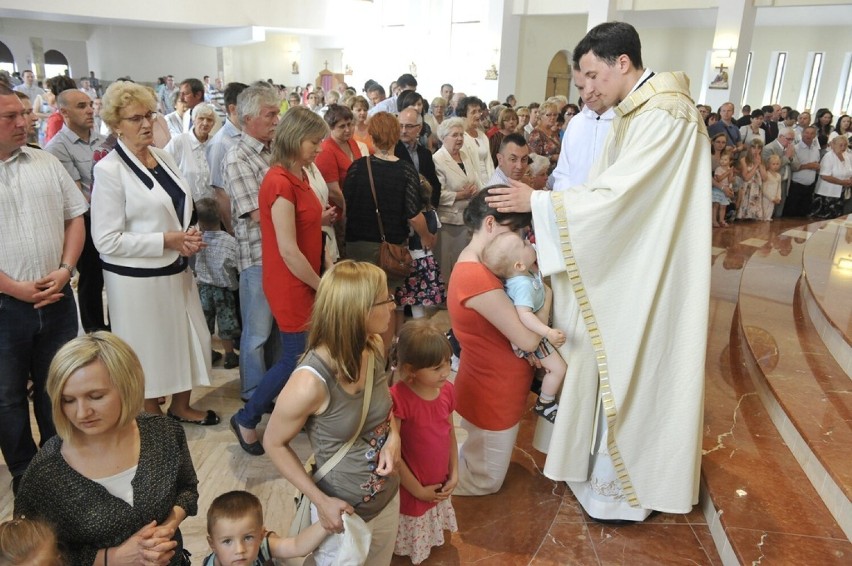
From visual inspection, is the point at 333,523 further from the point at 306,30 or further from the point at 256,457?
the point at 306,30

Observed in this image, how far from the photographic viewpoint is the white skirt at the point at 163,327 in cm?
287

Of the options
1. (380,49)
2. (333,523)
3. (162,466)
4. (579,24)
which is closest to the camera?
(162,466)

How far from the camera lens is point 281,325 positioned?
119 inches

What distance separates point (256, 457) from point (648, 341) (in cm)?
187

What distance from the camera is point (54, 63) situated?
17578 millimetres

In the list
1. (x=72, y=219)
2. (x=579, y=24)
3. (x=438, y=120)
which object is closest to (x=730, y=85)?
(x=579, y=24)

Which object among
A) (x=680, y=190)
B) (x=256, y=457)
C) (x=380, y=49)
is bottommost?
(x=256, y=457)

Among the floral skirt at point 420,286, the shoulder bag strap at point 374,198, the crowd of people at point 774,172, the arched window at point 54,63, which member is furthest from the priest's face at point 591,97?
the arched window at point 54,63

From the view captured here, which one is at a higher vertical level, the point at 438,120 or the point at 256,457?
the point at 438,120

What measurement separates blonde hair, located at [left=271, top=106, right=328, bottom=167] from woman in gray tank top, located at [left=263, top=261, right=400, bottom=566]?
1.17m

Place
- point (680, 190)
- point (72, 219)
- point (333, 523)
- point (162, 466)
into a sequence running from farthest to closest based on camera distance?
point (72, 219) < point (680, 190) < point (333, 523) < point (162, 466)

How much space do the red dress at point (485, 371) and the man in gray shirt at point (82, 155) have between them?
2.05m

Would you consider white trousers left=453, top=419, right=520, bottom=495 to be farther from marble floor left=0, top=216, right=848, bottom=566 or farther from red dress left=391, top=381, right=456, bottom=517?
red dress left=391, top=381, right=456, bottom=517

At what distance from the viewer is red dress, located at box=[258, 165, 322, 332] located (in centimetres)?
282
